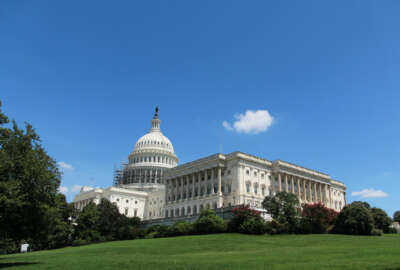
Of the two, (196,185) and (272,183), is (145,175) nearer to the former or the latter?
(196,185)

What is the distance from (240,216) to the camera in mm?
64562

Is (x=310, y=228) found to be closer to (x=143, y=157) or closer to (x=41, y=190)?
(x=41, y=190)

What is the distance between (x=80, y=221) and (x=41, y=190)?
152 feet

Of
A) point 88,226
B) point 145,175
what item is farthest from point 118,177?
point 88,226

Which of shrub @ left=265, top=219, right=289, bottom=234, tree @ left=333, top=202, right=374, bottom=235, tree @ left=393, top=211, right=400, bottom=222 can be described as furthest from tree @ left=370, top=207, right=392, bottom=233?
tree @ left=393, top=211, right=400, bottom=222

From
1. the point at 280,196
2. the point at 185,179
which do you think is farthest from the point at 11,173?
the point at 185,179

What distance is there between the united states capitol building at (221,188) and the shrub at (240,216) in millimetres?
6735

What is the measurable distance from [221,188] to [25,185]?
68.9 m

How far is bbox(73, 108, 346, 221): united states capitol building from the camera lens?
95.6m

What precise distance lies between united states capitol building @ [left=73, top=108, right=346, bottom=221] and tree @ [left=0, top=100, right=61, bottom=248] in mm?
44074

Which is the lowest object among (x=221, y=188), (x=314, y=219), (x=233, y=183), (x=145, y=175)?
(x=314, y=219)

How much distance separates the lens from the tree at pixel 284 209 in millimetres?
65375

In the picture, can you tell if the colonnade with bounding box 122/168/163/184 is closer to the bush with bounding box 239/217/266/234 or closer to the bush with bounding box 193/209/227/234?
the bush with bounding box 193/209/227/234

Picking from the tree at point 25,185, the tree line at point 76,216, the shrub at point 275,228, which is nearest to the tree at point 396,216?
the tree line at point 76,216
